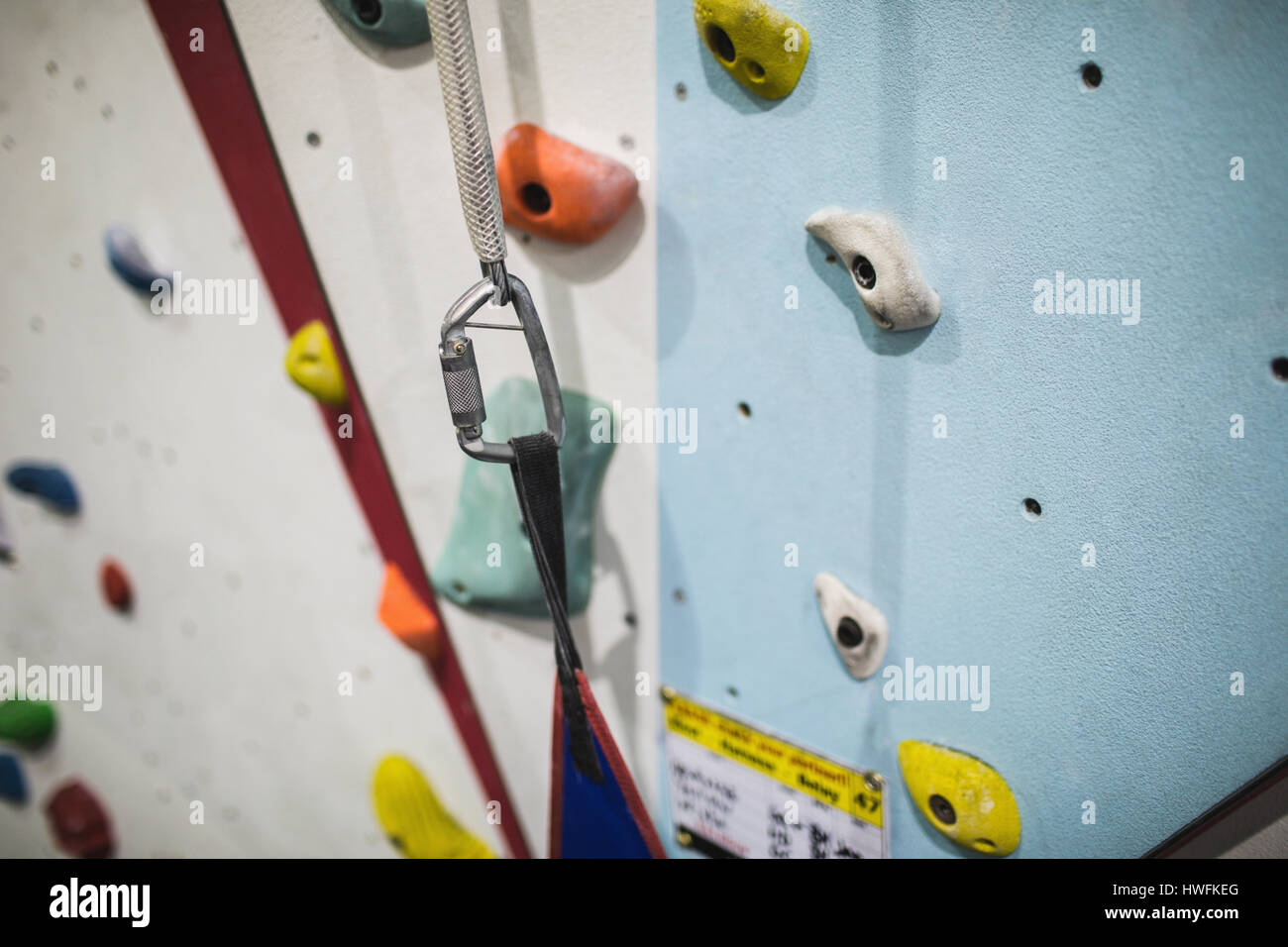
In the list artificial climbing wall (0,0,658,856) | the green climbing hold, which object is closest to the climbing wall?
artificial climbing wall (0,0,658,856)

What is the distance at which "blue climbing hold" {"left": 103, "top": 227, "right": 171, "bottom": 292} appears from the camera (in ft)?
3.10

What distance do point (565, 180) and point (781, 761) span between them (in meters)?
0.58

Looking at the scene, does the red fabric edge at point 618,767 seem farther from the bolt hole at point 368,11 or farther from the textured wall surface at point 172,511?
A: the bolt hole at point 368,11

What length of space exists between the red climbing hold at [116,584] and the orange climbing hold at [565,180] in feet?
3.00

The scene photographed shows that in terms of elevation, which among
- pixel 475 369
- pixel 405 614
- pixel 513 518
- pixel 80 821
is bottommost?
pixel 80 821

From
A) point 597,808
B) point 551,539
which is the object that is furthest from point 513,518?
point 597,808

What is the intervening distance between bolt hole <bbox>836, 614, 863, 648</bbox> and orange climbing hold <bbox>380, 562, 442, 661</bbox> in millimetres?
478

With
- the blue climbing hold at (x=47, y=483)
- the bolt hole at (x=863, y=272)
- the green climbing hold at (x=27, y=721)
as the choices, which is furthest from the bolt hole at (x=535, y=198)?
the green climbing hold at (x=27, y=721)

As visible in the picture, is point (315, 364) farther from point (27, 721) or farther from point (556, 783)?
point (27, 721)

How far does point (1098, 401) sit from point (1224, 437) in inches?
3.0

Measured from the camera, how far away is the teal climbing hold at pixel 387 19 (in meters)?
0.68

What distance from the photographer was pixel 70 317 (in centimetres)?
107

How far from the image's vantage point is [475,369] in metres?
0.59

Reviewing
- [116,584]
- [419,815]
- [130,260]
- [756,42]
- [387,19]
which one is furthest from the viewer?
[116,584]
